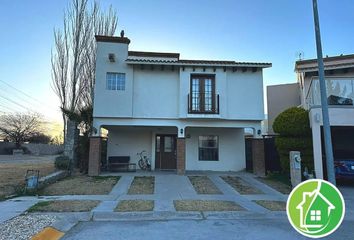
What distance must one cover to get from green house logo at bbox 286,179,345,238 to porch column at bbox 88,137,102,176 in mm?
14095

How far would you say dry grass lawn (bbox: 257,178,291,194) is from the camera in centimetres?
1188

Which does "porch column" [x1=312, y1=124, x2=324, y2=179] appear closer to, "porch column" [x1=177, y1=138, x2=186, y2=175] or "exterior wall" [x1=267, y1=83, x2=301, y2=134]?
"porch column" [x1=177, y1=138, x2=186, y2=175]

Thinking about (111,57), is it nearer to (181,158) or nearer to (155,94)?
(155,94)

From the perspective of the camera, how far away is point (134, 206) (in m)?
8.43

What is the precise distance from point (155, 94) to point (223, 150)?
5605 millimetres

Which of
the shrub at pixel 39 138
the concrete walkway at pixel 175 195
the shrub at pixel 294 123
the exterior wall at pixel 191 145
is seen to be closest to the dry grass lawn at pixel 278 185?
the concrete walkway at pixel 175 195

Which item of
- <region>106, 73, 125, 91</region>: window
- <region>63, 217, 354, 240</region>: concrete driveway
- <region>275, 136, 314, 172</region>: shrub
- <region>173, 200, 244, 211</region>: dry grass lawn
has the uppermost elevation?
<region>106, 73, 125, 91</region>: window

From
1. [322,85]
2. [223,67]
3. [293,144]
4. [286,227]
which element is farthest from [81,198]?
[223,67]

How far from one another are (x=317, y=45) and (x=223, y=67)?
9.27 m

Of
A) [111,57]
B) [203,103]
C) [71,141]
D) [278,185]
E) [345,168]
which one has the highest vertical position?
[111,57]

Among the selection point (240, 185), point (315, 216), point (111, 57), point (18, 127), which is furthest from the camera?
point (18, 127)

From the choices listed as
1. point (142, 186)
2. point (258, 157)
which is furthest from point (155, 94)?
point (258, 157)

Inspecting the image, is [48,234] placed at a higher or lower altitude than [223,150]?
lower

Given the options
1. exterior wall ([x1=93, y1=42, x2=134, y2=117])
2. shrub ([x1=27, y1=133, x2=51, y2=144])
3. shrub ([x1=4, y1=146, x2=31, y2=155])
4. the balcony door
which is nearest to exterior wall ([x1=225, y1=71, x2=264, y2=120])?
the balcony door
